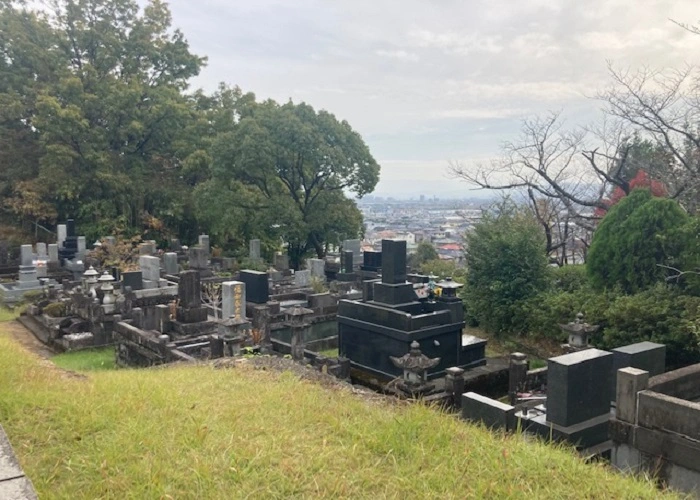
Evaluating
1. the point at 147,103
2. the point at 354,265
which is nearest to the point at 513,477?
the point at 354,265

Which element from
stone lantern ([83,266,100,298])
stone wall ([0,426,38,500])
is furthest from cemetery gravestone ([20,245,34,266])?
stone wall ([0,426,38,500])

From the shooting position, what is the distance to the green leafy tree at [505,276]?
12.6 metres

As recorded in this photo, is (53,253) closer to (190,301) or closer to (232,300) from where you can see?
(190,301)

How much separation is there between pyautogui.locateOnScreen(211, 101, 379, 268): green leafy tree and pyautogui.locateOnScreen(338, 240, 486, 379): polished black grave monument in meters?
10.9

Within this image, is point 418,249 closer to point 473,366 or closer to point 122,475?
point 473,366

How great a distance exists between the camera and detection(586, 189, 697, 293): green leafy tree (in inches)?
427

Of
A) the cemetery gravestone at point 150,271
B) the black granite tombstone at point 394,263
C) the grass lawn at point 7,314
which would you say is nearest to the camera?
the black granite tombstone at point 394,263

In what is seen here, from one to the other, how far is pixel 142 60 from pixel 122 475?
30.5 metres

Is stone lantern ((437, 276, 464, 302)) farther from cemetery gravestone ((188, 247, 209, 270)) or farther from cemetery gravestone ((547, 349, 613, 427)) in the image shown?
cemetery gravestone ((188, 247, 209, 270))

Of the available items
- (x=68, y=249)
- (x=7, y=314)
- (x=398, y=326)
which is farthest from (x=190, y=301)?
(x=68, y=249)

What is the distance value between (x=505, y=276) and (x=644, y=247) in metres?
3.06

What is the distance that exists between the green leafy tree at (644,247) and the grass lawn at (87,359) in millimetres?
10822

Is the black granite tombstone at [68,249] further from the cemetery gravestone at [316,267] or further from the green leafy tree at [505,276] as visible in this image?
the green leafy tree at [505,276]

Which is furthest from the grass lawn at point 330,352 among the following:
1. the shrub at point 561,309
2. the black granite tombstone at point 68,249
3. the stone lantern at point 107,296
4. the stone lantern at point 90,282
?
the black granite tombstone at point 68,249
